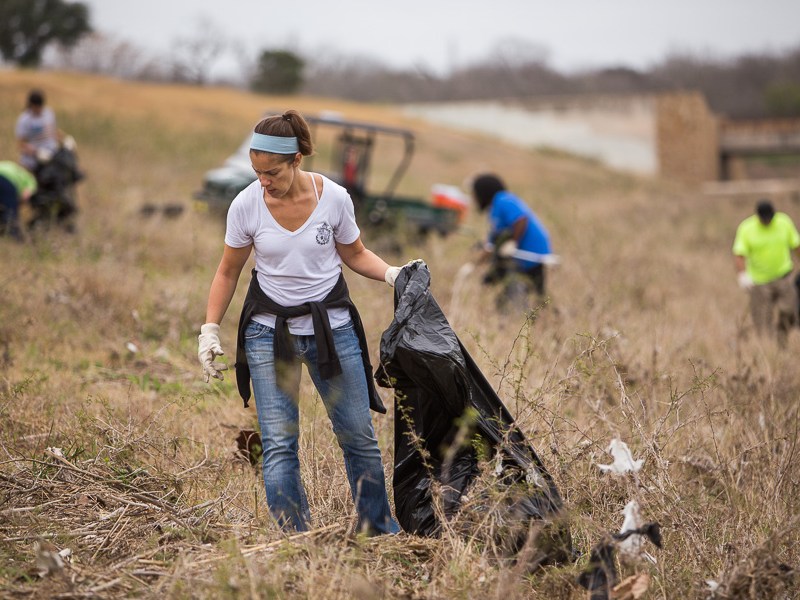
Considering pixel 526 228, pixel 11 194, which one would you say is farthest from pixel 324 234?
pixel 11 194

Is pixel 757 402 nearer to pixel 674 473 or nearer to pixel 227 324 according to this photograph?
pixel 674 473

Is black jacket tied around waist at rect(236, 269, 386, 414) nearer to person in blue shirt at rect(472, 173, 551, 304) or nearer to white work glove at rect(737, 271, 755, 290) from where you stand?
person in blue shirt at rect(472, 173, 551, 304)

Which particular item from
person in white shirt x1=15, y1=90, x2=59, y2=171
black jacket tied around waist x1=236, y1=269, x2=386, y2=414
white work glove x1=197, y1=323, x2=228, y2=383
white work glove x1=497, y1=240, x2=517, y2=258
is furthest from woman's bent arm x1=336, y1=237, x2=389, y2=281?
person in white shirt x1=15, y1=90, x2=59, y2=171

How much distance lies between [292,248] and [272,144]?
380 mm

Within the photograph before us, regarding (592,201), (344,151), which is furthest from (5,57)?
(344,151)

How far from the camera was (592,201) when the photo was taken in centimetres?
2070

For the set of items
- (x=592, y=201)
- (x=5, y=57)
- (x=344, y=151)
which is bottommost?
(x=592, y=201)

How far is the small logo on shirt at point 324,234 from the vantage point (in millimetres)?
3365

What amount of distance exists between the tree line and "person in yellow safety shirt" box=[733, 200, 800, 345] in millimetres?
27495

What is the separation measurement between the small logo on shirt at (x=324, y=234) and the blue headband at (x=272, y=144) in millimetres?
294

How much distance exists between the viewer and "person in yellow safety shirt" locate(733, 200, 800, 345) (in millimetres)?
8039

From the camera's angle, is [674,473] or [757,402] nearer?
[674,473]

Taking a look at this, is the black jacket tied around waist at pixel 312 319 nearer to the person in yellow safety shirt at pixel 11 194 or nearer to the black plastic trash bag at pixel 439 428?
the black plastic trash bag at pixel 439 428

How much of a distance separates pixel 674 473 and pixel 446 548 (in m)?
1.53
